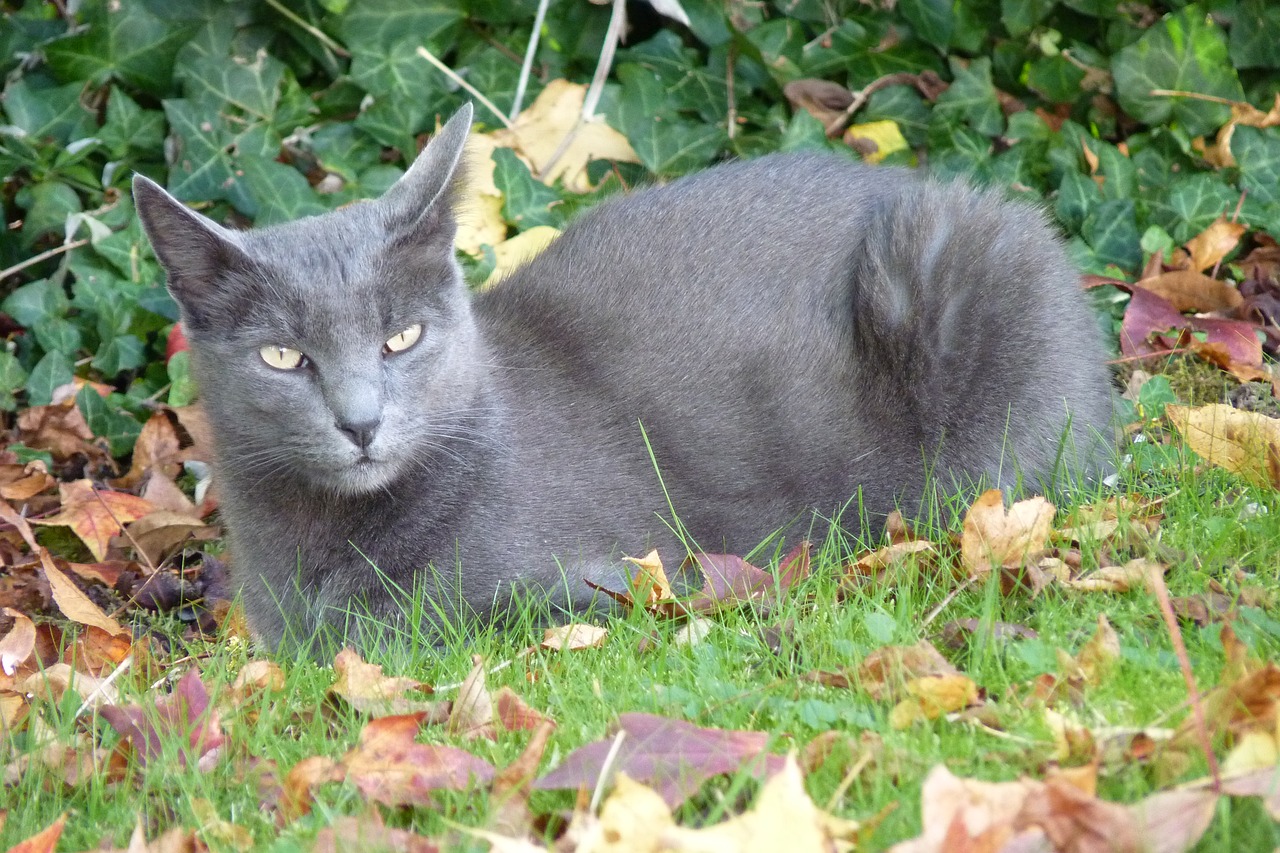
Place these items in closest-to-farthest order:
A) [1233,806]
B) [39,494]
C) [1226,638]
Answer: [1233,806] < [1226,638] < [39,494]

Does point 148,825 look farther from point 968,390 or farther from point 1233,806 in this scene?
point 968,390

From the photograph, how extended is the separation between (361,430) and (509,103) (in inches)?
85.2

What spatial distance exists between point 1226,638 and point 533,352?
1664 millimetres

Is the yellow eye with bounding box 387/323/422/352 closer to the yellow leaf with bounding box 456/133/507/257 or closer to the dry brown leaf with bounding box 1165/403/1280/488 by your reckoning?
the yellow leaf with bounding box 456/133/507/257

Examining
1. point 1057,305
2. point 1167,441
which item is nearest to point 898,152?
point 1057,305

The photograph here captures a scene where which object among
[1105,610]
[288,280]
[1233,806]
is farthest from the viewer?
[288,280]

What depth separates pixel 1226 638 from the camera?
1922 mm

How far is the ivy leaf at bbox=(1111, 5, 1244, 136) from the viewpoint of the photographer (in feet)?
14.1

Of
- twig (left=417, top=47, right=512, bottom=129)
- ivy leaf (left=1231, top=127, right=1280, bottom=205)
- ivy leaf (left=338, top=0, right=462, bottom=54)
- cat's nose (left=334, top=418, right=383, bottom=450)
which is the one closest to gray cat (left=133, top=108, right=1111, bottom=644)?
cat's nose (left=334, top=418, right=383, bottom=450)

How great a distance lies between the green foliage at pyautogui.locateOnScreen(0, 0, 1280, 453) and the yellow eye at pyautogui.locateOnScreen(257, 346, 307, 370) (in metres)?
1.50

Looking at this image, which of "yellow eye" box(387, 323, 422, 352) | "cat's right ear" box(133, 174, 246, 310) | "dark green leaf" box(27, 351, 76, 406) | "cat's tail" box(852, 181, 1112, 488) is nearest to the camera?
"cat's right ear" box(133, 174, 246, 310)

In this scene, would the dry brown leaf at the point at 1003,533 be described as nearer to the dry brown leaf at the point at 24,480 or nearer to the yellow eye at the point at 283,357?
the yellow eye at the point at 283,357

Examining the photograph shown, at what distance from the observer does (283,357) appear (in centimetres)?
268

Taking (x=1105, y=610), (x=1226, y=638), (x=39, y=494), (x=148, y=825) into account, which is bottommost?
(x=39, y=494)
